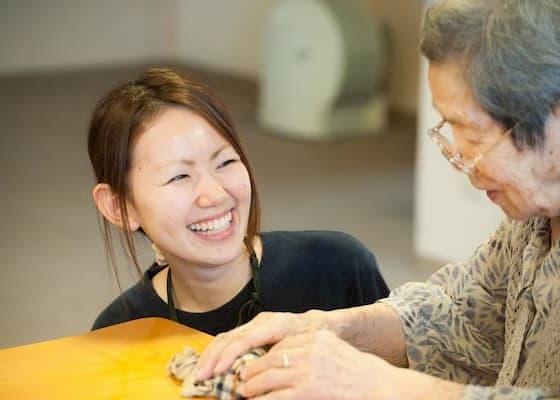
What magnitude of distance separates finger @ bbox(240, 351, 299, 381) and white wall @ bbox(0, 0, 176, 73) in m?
6.37

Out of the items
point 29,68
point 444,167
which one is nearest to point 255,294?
point 444,167

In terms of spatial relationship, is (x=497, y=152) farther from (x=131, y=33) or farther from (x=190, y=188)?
(x=131, y=33)

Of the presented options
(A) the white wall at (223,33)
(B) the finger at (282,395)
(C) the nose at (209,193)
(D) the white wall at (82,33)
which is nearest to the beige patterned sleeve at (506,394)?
(B) the finger at (282,395)

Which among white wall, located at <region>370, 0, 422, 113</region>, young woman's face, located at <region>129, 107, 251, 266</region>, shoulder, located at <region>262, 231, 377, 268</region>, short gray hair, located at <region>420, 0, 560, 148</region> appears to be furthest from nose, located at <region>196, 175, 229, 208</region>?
white wall, located at <region>370, 0, 422, 113</region>

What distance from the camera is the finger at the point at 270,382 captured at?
148 cm

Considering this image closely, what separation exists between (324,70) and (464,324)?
13.8 feet

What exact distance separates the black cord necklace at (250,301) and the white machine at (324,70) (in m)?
3.79

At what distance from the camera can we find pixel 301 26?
6066 mm

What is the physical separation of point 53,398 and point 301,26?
4675 mm

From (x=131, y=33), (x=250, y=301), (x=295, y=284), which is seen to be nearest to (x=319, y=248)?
(x=295, y=284)

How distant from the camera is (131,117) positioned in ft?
6.77

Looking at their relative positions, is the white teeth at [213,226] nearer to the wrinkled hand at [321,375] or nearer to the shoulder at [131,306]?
the shoulder at [131,306]

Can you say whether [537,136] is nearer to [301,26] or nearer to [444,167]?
[444,167]

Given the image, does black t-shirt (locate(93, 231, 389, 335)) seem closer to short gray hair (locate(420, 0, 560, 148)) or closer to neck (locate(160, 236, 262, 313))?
neck (locate(160, 236, 262, 313))
